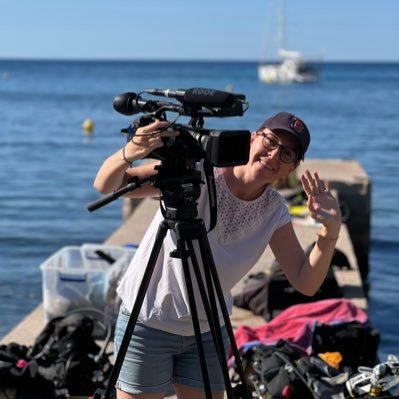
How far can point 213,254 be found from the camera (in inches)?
117

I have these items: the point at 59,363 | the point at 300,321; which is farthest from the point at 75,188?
the point at 59,363

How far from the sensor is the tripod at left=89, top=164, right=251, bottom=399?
2.74 metres

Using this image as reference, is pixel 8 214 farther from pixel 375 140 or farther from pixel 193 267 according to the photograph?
pixel 375 140

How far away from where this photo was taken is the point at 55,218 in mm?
14992

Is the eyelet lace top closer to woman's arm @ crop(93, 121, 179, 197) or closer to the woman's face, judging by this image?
the woman's face

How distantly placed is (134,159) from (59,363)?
2.28m

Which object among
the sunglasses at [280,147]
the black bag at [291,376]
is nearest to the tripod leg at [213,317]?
the sunglasses at [280,147]

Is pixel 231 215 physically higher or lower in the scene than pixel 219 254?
Answer: higher

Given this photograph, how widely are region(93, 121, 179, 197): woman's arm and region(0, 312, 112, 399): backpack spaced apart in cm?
163

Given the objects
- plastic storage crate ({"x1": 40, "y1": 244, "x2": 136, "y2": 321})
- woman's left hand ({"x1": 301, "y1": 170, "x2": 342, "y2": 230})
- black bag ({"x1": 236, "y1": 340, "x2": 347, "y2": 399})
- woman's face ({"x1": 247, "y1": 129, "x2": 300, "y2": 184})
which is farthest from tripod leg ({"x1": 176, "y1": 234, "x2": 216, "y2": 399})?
plastic storage crate ({"x1": 40, "y1": 244, "x2": 136, "y2": 321})

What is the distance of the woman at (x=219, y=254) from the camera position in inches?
116

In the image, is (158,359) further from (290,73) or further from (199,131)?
(290,73)

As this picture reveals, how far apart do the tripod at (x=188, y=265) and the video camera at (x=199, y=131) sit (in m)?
0.09

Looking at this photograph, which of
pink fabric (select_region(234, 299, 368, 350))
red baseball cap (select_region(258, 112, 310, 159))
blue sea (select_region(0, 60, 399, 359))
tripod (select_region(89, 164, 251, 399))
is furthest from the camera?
blue sea (select_region(0, 60, 399, 359))
